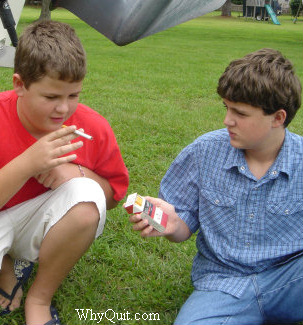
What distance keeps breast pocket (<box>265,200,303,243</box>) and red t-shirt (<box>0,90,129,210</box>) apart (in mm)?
618

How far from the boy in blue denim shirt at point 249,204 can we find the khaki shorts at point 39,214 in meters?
0.24

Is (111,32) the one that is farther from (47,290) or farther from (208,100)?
(208,100)

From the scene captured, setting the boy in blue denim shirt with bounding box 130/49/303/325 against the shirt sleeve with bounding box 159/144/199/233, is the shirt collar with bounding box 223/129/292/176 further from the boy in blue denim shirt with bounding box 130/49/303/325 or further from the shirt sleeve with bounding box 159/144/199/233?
the shirt sleeve with bounding box 159/144/199/233

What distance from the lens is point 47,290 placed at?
2.04 meters

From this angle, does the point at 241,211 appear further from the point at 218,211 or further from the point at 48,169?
the point at 48,169

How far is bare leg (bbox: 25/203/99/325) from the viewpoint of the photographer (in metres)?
1.92

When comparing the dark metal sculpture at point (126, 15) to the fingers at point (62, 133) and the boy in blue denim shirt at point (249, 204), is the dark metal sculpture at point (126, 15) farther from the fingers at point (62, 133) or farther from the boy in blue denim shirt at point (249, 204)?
the boy in blue denim shirt at point (249, 204)

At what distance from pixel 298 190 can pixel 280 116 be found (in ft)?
0.97

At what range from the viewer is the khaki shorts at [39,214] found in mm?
1947

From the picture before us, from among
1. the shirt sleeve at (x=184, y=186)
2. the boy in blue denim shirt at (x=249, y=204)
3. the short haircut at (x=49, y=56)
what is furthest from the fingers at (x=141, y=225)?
the short haircut at (x=49, y=56)

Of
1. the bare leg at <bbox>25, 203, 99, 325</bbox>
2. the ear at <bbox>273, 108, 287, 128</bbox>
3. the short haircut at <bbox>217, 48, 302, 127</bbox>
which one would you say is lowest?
the bare leg at <bbox>25, 203, 99, 325</bbox>

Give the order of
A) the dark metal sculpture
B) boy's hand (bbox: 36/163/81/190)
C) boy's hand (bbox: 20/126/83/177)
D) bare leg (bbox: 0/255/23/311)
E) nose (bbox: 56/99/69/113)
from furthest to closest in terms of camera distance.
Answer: bare leg (bbox: 0/255/23/311)
boy's hand (bbox: 36/163/81/190)
nose (bbox: 56/99/69/113)
boy's hand (bbox: 20/126/83/177)
the dark metal sculpture

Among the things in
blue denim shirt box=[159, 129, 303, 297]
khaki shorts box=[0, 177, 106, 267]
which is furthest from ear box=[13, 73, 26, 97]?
blue denim shirt box=[159, 129, 303, 297]

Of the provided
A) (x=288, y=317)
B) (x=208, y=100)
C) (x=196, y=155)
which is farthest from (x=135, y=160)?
(x=208, y=100)
